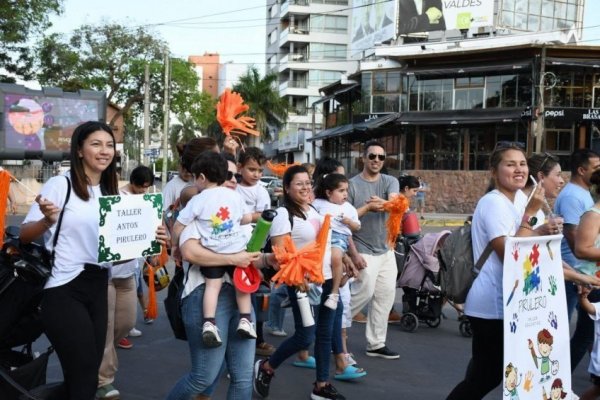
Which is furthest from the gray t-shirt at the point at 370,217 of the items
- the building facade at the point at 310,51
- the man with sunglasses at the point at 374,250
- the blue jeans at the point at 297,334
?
the building facade at the point at 310,51

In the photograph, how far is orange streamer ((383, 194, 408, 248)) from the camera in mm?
6145

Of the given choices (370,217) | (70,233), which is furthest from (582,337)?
(70,233)

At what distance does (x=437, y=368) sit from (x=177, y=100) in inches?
1808

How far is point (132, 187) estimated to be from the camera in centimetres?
678

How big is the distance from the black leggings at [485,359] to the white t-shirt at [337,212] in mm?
2001

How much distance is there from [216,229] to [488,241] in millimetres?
1583

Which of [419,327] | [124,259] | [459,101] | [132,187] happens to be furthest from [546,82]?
[124,259]

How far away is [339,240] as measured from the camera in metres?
5.68

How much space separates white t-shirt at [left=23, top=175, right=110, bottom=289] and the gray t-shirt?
10.1ft

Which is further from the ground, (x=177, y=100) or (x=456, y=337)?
(x=177, y=100)

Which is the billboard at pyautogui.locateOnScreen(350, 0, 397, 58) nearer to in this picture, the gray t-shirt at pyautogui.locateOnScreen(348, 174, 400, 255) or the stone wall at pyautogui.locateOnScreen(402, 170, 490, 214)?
the stone wall at pyautogui.locateOnScreen(402, 170, 490, 214)

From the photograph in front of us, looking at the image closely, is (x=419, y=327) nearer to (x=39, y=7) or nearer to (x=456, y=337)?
(x=456, y=337)

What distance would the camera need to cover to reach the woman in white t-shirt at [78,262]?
3.57m

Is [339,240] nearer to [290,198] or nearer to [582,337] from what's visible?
[290,198]
